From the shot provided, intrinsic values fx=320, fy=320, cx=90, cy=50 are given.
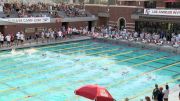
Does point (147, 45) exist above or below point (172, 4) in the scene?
below

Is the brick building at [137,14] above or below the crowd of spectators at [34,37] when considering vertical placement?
above

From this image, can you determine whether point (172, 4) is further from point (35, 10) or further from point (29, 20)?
point (29, 20)

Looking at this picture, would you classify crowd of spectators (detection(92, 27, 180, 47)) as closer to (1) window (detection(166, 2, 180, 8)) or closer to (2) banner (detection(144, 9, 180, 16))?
(2) banner (detection(144, 9, 180, 16))

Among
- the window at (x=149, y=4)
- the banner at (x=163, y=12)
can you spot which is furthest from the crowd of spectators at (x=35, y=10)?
the banner at (x=163, y=12)

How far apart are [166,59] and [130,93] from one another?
9.42 metres

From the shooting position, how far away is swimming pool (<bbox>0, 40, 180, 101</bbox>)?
14.7 metres

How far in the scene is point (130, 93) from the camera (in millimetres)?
14852

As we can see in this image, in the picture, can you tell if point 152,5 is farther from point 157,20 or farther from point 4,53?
point 4,53

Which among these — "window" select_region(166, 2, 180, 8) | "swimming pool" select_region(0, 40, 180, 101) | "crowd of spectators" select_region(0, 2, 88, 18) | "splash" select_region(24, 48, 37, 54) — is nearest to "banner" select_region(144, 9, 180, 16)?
"window" select_region(166, 2, 180, 8)

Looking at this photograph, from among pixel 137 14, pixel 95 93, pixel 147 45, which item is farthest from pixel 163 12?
pixel 95 93

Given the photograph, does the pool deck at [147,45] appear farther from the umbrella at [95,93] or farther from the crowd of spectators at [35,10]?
the umbrella at [95,93]

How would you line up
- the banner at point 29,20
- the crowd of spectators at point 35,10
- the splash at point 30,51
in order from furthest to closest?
the crowd of spectators at point 35,10, the banner at point 29,20, the splash at point 30,51

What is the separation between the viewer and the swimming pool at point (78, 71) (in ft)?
48.3

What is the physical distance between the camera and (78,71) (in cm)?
1873
